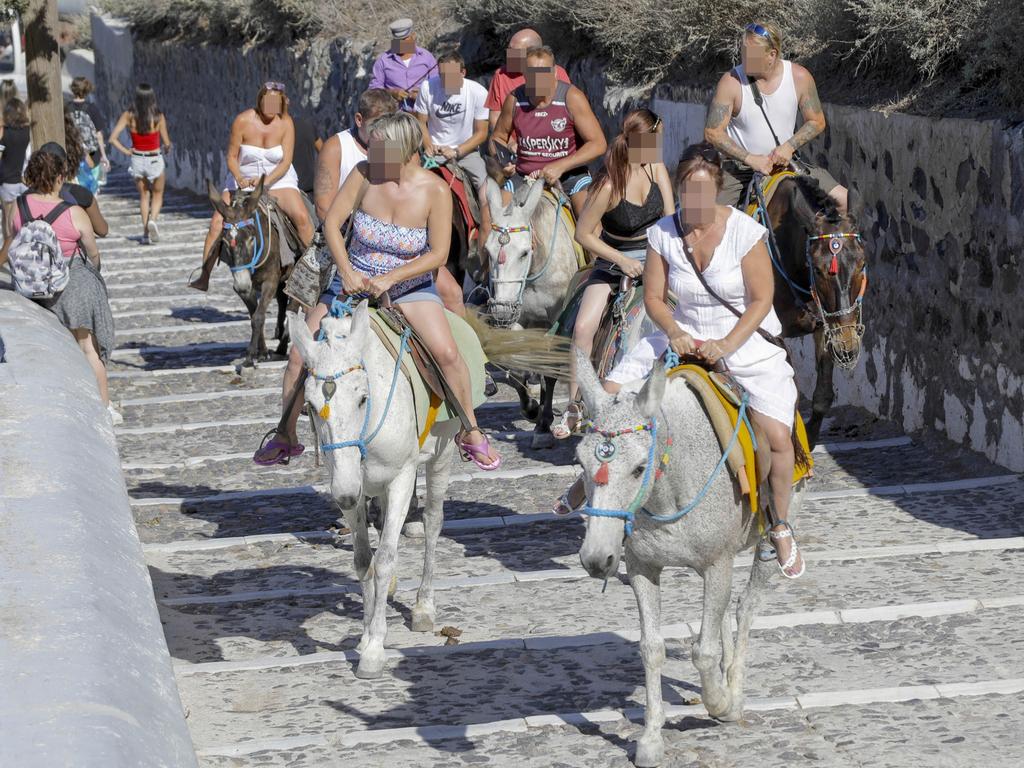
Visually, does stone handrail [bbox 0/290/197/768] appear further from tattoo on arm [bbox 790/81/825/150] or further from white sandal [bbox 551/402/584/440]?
tattoo on arm [bbox 790/81/825/150]

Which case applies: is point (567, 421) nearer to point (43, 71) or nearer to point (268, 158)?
point (268, 158)

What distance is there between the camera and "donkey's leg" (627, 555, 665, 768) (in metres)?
6.26

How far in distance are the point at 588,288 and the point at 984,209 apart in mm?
3074

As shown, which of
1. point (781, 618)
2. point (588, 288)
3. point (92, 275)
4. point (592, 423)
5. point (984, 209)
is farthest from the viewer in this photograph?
point (92, 275)

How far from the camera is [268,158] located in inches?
637

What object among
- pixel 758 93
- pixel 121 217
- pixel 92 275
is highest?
pixel 758 93

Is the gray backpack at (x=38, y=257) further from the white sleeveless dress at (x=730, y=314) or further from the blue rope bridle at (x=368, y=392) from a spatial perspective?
the white sleeveless dress at (x=730, y=314)

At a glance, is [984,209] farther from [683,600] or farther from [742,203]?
[683,600]

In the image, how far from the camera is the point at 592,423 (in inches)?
231

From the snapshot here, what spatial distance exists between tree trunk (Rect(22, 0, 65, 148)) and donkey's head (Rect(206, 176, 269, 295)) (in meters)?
5.48

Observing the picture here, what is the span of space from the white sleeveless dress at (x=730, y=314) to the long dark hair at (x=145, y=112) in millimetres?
19364

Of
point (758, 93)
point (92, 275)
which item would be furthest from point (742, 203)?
point (92, 275)

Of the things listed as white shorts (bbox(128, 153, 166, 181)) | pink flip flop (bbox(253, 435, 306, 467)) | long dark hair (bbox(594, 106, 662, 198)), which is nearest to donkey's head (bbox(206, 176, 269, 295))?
long dark hair (bbox(594, 106, 662, 198))

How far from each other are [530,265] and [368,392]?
509cm
